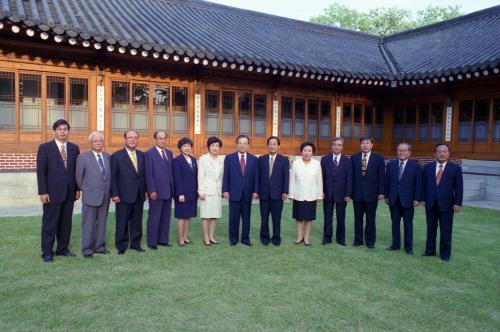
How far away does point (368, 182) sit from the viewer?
6.01 metres

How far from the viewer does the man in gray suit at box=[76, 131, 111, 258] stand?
5.26 meters

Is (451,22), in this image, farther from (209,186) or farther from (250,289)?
(250,289)

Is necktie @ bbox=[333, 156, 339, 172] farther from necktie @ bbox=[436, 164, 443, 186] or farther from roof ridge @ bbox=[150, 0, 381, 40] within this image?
roof ridge @ bbox=[150, 0, 381, 40]

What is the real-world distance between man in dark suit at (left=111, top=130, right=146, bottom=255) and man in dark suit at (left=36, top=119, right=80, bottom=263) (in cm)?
53

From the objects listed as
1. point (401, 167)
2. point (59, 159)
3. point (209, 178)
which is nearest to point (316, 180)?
point (401, 167)

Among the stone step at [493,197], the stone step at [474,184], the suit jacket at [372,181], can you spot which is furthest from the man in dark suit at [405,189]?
the stone step at [493,197]

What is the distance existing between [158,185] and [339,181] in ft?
8.65

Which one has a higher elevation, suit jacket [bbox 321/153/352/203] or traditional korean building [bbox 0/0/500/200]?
traditional korean building [bbox 0/0/500/200]

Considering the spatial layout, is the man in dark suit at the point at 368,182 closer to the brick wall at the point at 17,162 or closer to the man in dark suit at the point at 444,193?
the man in dark suit at the point at 444,193

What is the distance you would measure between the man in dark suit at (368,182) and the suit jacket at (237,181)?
1509 millimetres

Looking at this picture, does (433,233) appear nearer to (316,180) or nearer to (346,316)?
(316,180)

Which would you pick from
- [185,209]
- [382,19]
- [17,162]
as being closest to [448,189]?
[185,209]

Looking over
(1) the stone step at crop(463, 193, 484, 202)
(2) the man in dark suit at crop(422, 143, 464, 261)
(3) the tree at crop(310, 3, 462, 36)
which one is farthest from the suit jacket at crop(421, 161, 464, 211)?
(3) the tree at crop(310, 3, 462, 36)

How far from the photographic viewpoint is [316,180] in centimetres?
607
